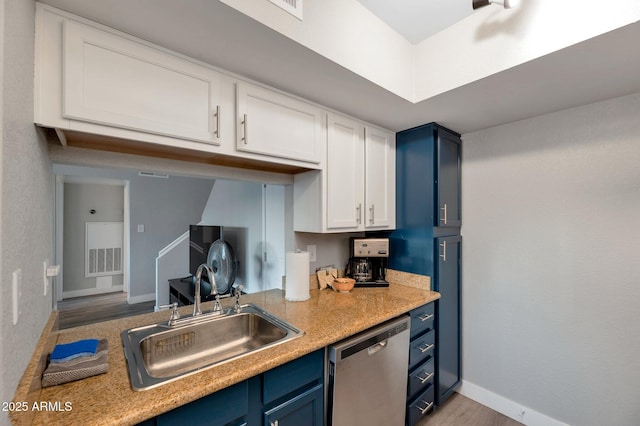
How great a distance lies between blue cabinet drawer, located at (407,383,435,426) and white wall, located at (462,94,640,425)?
1.64 feet

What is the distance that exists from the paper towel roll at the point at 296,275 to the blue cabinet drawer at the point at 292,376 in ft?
1.70

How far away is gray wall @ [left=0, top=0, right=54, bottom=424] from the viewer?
577 mm

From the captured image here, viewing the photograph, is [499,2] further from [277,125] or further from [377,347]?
[377,347]

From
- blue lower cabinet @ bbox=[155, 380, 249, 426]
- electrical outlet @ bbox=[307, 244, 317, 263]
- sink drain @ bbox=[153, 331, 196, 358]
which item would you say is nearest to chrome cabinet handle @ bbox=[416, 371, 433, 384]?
electrical outlet @ bbox=[307, 244, 317, 263]

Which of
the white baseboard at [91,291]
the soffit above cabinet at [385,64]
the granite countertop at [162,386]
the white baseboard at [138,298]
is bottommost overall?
the white baseboard at [91,291]

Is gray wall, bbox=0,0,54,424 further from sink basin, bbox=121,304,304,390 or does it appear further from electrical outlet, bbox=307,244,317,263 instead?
electrical outlet, bbox=307,244,317,263

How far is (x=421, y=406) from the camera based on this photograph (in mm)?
1863

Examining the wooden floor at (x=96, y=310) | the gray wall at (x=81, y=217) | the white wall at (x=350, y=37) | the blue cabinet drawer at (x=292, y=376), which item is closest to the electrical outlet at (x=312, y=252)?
the blue cabinet drawer at (x=292, y=376)

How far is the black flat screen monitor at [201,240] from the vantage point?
229 cm

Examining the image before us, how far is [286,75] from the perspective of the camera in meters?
1.38

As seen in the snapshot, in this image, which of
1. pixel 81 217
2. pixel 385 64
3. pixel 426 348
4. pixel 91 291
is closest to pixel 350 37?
pixel 385 64

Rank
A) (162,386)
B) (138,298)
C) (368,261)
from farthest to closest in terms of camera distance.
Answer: (138,298), (368,261), (162,386)

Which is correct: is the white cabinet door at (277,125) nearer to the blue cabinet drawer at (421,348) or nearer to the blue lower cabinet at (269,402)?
the blue lower cabinet at (269,402)

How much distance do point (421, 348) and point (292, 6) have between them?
2.10 m
